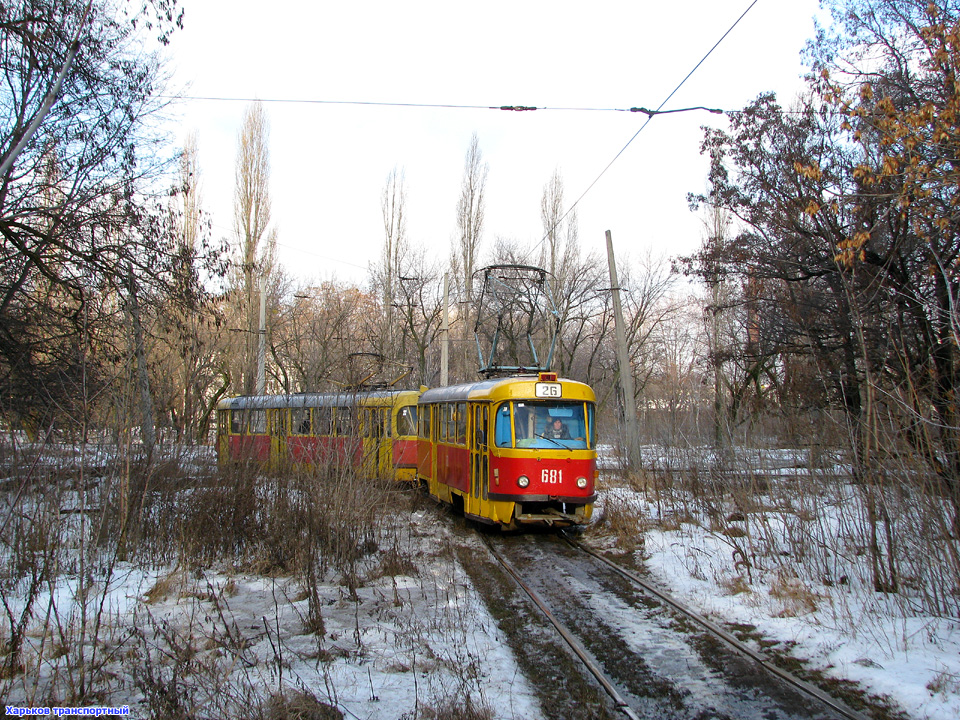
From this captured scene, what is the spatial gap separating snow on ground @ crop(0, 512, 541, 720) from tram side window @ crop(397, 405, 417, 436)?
8.06 meters

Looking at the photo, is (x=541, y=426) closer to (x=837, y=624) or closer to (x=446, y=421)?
(x=446, y=421)

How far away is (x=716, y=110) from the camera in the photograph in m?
9.96

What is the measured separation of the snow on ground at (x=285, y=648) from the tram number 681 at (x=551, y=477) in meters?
2.87

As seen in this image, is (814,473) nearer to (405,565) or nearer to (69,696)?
(405,565)

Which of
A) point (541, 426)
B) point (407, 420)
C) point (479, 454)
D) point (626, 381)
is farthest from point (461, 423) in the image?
point (626, 381)

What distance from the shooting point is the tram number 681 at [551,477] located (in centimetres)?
1073

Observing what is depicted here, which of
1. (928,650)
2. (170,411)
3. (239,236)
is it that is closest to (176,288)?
(170,411)

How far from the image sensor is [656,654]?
5.82 metres

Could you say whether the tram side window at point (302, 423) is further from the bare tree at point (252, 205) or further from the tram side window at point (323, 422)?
the bare tree at point (252, 205)

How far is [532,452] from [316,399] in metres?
3.90

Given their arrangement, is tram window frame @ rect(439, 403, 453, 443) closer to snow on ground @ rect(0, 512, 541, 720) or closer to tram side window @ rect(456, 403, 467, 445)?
tram side window @ rect(456, 403, 467, 445)

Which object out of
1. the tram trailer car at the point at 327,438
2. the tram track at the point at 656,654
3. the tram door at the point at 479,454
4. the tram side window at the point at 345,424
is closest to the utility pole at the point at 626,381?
the tram door at the point at 479,454

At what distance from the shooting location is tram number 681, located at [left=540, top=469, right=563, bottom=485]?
10727 millimetres

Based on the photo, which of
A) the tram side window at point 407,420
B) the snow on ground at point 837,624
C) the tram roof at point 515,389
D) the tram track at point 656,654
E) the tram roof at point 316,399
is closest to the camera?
the tram track at point 656,654
